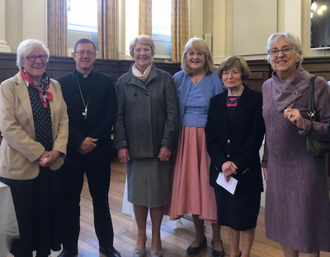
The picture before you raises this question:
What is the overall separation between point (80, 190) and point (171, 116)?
2.68 ft

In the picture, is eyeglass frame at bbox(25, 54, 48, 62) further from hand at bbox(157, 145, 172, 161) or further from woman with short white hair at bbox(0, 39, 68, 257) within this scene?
hand at bbox(157, 145, 172, 161)

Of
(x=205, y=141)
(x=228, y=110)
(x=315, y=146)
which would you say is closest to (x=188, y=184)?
(x=205, y=141)

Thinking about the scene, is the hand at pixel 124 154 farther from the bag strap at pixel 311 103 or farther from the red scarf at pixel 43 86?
the bag strap at pixel 311 103

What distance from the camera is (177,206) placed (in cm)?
236

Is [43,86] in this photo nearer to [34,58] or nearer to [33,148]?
[34,58]

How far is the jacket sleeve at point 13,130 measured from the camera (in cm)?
186

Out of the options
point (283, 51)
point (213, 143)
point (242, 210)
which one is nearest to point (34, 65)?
point (213, 143)

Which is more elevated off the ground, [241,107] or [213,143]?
[241,107]

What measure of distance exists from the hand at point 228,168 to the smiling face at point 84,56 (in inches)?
44.3

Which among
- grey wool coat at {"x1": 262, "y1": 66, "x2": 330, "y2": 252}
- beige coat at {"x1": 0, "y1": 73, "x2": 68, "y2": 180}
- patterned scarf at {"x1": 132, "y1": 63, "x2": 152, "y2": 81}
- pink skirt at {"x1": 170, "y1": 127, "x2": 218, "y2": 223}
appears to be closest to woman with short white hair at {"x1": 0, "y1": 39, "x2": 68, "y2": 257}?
beige coat at {"x1": 0, "y1": 73, "x2": 68, "y2": 180}

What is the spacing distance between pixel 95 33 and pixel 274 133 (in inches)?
198

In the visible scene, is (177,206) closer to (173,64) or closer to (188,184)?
(188,184)

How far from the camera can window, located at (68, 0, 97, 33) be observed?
578 cm

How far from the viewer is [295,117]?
155 cm
